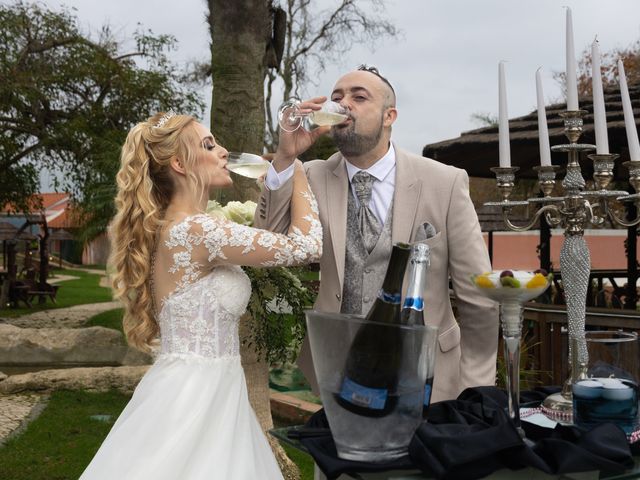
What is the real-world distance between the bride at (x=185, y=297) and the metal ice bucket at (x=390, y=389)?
90 centimetres

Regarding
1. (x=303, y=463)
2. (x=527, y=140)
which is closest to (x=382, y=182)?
(x=303, y=463)

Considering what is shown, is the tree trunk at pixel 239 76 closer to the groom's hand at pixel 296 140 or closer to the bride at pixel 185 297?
the bride at pixel 185 297

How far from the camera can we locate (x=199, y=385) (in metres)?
2.82

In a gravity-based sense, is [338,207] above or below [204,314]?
above

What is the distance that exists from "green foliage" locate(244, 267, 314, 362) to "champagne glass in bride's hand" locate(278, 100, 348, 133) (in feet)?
5.94

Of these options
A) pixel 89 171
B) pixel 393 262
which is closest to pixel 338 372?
pixel 393 262

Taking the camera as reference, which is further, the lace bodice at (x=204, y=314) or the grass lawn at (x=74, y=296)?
the grass lawn at (x=74, y=296)

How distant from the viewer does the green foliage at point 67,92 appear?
1328cm

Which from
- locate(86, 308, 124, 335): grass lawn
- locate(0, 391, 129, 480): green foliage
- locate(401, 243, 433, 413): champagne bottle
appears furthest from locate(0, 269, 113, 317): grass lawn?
locate(401, 243, 433, 413): champagne bottle

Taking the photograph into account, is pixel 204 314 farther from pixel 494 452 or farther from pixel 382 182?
pixel 494 452

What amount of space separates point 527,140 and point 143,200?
4.54m

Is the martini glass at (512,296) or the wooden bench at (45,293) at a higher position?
the martini glass at (512,296)

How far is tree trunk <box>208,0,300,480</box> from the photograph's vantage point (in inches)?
239

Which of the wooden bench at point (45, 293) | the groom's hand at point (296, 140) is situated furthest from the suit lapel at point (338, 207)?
the wooden bench at point (45, 293)
